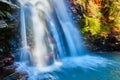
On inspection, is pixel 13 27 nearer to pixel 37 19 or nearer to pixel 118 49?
pixel 37 19

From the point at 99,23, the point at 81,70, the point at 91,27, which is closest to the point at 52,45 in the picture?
the point at 81,70

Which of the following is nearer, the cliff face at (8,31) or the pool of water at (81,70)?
the cliff face at (8,31)

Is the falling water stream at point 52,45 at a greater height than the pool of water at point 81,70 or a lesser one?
greater

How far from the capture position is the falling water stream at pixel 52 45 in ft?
34.6

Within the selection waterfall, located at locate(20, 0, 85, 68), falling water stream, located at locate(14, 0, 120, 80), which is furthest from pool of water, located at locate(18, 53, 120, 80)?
waterfall, located at locate(20, 0, 85, 68)

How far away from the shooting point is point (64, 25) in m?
13.6

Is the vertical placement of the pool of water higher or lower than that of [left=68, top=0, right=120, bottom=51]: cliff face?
lower

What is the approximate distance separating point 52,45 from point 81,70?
2072 mm

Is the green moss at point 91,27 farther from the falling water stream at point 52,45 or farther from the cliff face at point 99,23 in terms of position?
the falling water stream at point 52,45

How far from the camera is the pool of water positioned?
32.5 feet

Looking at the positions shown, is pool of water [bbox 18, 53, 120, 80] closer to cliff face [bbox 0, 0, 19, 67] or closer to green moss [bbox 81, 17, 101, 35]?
cliff face [bbox 0, 0, 19, 67]

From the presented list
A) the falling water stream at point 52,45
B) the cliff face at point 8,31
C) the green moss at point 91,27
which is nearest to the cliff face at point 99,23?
the green moss at point 91,27

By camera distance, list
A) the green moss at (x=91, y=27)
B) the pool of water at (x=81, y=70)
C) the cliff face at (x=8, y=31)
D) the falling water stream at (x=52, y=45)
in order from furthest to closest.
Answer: the green moss at (x=91, y=27) → the falling water stream at (x=52, y=45) → the pool of water at (x=81, y=70) → the cliff face at (x=8, y=31)

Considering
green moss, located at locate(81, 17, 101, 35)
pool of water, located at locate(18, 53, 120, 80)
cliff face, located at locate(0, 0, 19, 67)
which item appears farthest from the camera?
green moss, located at locate(81, 17, 101, 35)
